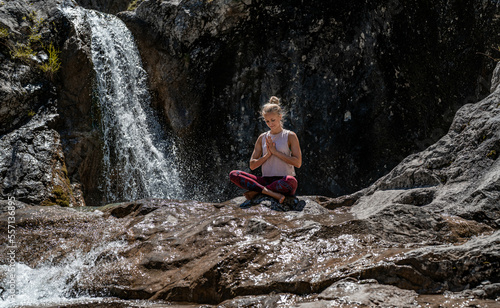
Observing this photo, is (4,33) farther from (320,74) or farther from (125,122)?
(320,74)

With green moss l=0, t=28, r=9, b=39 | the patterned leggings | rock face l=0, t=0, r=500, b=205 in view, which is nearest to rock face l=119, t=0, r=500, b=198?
rock face l=0, t=0, r=500, b=205

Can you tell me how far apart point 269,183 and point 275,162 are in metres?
0.25

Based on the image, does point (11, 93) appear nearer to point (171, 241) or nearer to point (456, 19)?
point (171, 241)

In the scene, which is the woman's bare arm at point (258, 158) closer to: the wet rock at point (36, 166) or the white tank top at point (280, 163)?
the white tank top at point (280, 163)

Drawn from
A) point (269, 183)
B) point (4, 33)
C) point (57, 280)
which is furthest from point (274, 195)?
point (4, 33)

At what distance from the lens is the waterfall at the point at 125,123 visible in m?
8.62

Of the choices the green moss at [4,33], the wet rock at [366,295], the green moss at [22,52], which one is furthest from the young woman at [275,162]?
the green moss at [4,33]

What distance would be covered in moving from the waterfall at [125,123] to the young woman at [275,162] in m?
4.38

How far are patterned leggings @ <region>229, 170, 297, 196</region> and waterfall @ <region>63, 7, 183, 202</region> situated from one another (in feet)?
14.2

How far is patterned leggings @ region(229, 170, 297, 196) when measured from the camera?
439 centimetres

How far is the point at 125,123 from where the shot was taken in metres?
8.92

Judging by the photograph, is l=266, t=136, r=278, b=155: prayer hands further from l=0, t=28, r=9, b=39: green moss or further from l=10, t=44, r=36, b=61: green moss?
l=0, t=28, r=9, b=39: green moss

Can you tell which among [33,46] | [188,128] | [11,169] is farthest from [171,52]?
[11,169]

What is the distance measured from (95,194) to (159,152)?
5.31 ft
